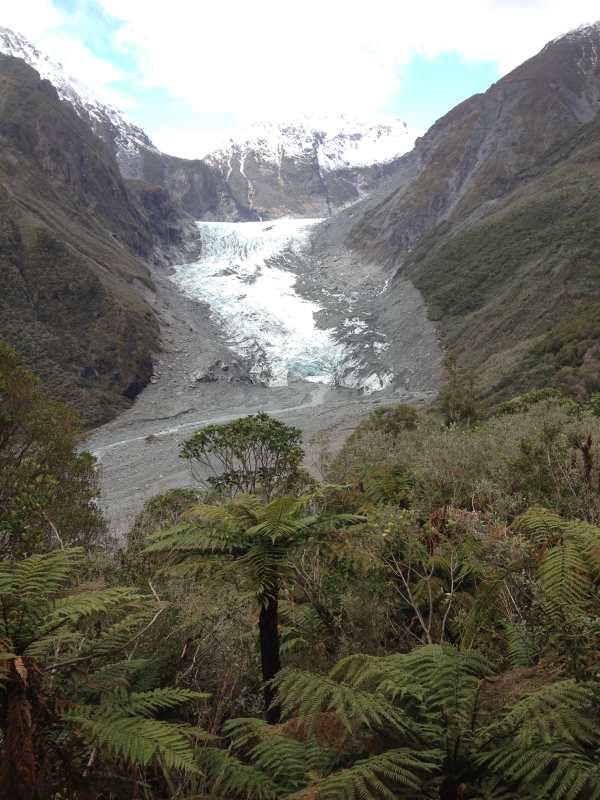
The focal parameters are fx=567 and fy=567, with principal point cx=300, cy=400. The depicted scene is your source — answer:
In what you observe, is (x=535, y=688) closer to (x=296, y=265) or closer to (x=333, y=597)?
(x=333, y=597)

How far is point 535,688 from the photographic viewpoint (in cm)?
281

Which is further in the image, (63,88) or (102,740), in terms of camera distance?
(63,88)

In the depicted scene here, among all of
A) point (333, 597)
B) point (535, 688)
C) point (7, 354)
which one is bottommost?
point (333, 597)

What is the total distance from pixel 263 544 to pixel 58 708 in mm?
1470

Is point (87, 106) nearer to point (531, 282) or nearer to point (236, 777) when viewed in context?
point (531, 282)

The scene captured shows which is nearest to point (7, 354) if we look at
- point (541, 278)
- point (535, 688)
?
point (535, 688)

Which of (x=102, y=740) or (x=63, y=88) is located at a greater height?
(x=63, y=88)

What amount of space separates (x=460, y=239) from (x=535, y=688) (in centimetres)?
7041

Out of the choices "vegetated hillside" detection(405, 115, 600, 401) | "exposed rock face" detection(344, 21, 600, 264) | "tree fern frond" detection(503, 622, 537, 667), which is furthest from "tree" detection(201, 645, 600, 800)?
"exposed rock face" detection(344, 21, 600, 264)

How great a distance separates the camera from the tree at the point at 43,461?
9.34 meters

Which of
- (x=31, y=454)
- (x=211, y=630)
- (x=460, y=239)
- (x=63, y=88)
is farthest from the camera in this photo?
(x=63, y=88)

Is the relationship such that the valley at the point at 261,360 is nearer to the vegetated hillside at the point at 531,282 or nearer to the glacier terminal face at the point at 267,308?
the glacier terminal face at the point at 267,308

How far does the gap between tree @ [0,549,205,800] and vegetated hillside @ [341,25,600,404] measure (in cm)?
2525

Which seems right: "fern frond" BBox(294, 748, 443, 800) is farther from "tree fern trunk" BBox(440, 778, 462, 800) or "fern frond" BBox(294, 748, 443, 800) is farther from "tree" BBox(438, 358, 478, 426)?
"tree" BBox(438, 358, 478, 426)
